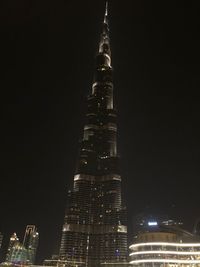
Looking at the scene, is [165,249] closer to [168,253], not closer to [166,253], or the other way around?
[166,253]

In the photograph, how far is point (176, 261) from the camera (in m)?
116

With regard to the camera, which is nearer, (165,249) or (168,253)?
(168,253)

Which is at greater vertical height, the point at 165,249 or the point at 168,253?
the point at 165,249

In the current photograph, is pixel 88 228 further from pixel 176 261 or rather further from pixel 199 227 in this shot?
pixel 176 261

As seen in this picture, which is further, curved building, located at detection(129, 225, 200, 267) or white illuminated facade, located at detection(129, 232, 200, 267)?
curved building, located at detection(129, 225, 200, 267)

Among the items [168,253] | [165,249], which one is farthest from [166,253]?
[165,249]

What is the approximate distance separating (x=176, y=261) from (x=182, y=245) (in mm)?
6324

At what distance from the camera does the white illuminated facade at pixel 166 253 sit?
11512cm

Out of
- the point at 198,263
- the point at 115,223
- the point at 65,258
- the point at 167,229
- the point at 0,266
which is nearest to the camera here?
the point at 198,263

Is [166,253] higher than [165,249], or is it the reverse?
[165,249]

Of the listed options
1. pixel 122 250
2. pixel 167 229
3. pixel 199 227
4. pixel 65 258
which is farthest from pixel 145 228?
pixel 65 258

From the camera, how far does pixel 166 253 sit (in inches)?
4584

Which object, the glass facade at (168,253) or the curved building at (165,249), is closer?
the glass facade at (168,253)

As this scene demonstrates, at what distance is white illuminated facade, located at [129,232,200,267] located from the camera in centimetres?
11512
